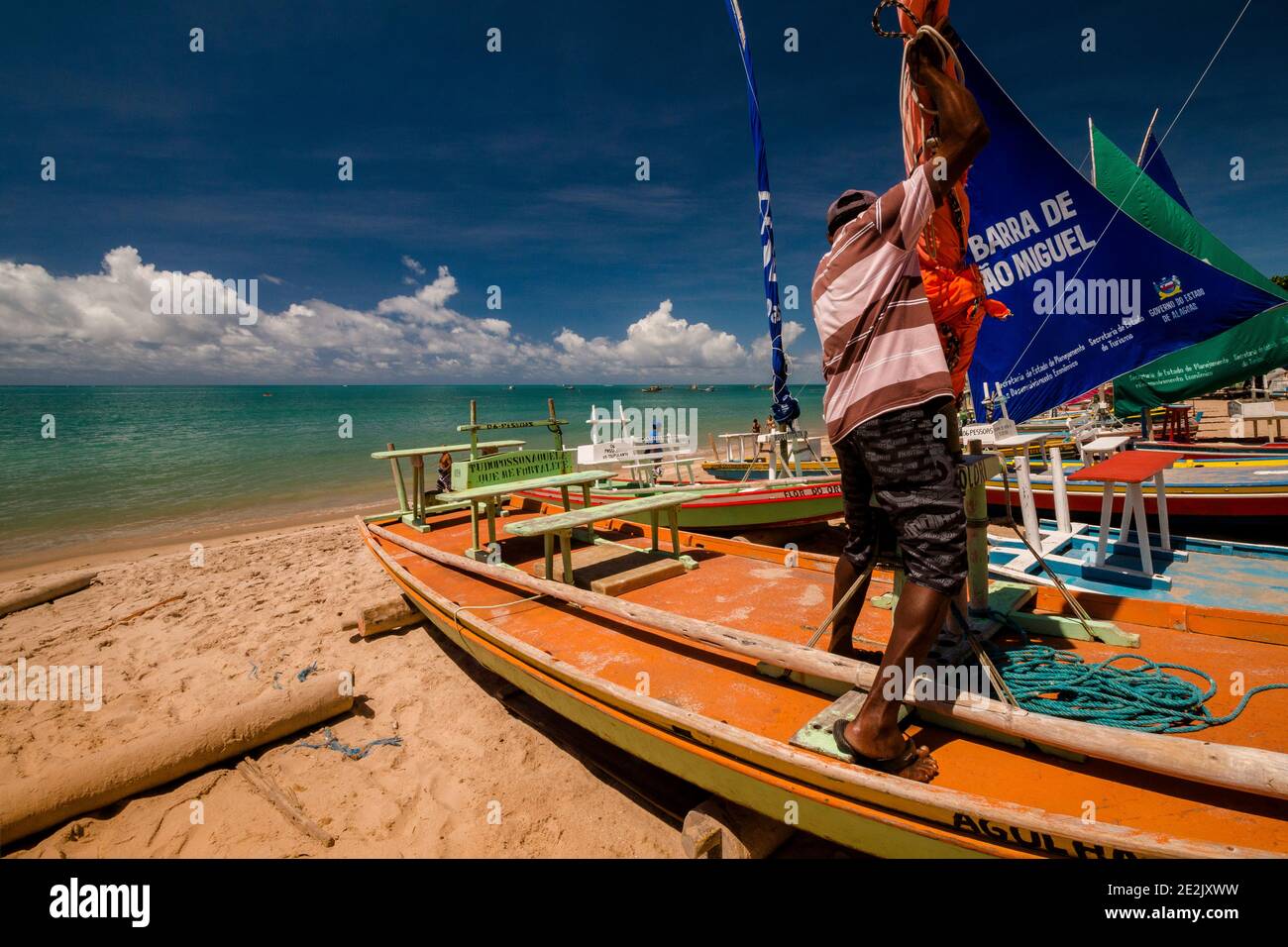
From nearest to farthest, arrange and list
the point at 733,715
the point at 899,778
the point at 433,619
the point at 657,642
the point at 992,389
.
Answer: the point at 899,778 < the point at 733,715 < the point at 657,642 < the point at 433,619 < the point at 992,389

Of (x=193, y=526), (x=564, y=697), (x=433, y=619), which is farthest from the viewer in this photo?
(x=193, y=526)

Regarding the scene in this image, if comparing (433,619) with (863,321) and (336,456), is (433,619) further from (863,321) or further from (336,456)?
(336,456)

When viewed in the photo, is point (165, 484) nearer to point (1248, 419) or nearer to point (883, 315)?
point (883, 315)

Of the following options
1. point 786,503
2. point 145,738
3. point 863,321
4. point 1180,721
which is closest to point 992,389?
point 786,503

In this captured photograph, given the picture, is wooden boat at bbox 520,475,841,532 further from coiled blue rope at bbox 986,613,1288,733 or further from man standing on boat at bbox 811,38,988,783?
man standing on boat at bbox 811,38,988,783

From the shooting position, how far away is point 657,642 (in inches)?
136

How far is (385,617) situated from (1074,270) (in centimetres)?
987

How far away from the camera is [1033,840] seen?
5.29 feet

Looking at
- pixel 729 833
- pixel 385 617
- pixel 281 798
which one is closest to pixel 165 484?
pixel 385 617

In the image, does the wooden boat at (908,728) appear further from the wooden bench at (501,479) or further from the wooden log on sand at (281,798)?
the wooden log on sand at (281,798)

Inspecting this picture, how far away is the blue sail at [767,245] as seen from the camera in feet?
28.2

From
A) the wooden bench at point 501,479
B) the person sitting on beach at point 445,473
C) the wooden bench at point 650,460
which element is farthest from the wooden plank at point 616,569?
the person sitting on beach at point 445,473

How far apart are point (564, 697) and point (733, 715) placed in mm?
1045

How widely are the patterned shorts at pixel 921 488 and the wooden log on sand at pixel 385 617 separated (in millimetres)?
6012
